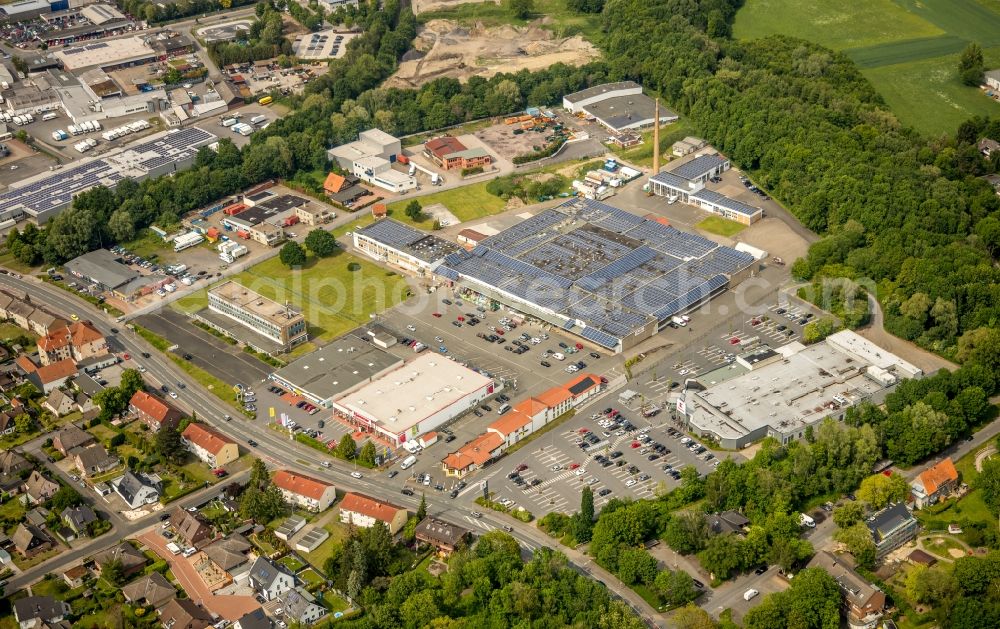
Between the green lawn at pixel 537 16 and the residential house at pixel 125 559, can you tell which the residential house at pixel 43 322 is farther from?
the green lawn at pixel 537 16

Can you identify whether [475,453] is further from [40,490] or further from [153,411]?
[40,490]

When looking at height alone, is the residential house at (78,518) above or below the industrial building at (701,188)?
below

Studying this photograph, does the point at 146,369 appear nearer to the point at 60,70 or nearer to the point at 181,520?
the point at 181,520

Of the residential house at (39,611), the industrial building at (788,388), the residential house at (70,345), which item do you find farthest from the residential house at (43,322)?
the industrial building at (788,388)

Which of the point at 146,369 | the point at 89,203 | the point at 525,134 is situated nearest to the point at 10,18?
the point at 89,203

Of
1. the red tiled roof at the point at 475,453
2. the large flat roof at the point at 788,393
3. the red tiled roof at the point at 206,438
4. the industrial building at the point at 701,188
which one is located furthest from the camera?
the industrial building at the point at 701,188

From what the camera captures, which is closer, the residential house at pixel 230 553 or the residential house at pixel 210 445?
the residential house at pixel 230 553

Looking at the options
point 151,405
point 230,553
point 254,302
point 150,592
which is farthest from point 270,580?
point 254,302

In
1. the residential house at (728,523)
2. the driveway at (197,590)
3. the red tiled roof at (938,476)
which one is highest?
the red tiled roof at (938,476)
